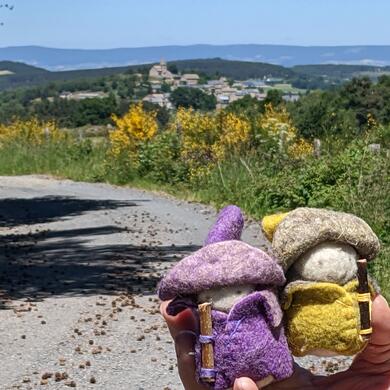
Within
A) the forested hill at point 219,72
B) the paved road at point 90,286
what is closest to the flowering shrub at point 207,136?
the paved road at point 90,286

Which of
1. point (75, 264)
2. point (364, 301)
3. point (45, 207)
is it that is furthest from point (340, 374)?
point (45, 207)

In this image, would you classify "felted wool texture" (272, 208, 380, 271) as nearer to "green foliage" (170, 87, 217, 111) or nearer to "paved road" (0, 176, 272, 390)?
"paved road" (0, 176, 272, 390)

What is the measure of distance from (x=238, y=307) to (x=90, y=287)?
8.09 m

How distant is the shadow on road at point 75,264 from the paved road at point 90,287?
0.05 feet

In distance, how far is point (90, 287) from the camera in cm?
1010

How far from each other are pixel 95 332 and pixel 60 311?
102 cm

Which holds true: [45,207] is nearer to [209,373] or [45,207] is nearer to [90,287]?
[90,287]

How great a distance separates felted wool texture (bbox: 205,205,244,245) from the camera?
236cm

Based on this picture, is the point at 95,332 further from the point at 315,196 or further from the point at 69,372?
the point at 315,196

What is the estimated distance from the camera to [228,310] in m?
2.20

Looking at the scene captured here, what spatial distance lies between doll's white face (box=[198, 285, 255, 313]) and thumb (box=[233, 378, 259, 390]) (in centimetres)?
18

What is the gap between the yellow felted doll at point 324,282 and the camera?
223 centimetres

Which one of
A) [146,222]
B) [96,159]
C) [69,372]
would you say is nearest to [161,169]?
[96,159]

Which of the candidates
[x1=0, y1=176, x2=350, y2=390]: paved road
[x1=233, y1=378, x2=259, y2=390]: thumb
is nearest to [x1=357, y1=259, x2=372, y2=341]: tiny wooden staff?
[x1=233, y1=378, x2=259, y2=390]: thumb
